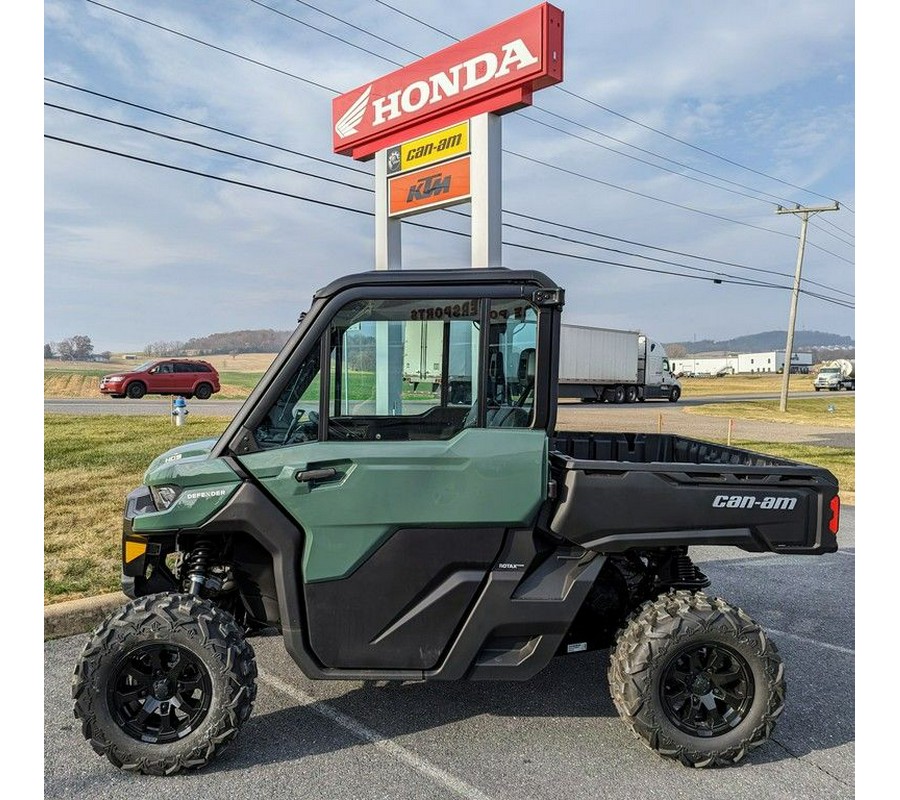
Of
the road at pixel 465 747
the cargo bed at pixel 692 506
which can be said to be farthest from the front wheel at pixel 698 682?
the cargo bed at pixel 692 506

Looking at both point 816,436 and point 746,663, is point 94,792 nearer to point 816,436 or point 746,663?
point 746,663

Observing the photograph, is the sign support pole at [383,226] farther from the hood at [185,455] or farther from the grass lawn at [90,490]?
the hood at [185,455]

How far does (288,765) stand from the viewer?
3.06 m

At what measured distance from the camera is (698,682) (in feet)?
10.7

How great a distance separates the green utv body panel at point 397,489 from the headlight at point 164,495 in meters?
0.42

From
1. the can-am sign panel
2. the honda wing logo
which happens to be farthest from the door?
the honda wing logo

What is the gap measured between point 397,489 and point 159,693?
1460 millimetres

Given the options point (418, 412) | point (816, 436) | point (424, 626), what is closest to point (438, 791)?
point (424, 626)

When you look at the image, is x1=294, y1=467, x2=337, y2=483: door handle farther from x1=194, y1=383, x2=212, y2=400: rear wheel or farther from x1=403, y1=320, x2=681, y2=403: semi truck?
x1=194, y1=383, x2=212, y2=400: rear wheel

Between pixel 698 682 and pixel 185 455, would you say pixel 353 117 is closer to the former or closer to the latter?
pixel 185 455

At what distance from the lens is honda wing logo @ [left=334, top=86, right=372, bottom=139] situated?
10603mm

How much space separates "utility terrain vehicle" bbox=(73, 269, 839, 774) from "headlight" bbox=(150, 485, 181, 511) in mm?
10

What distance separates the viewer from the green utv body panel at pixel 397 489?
10.3 ft

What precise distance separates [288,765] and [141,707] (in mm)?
742
